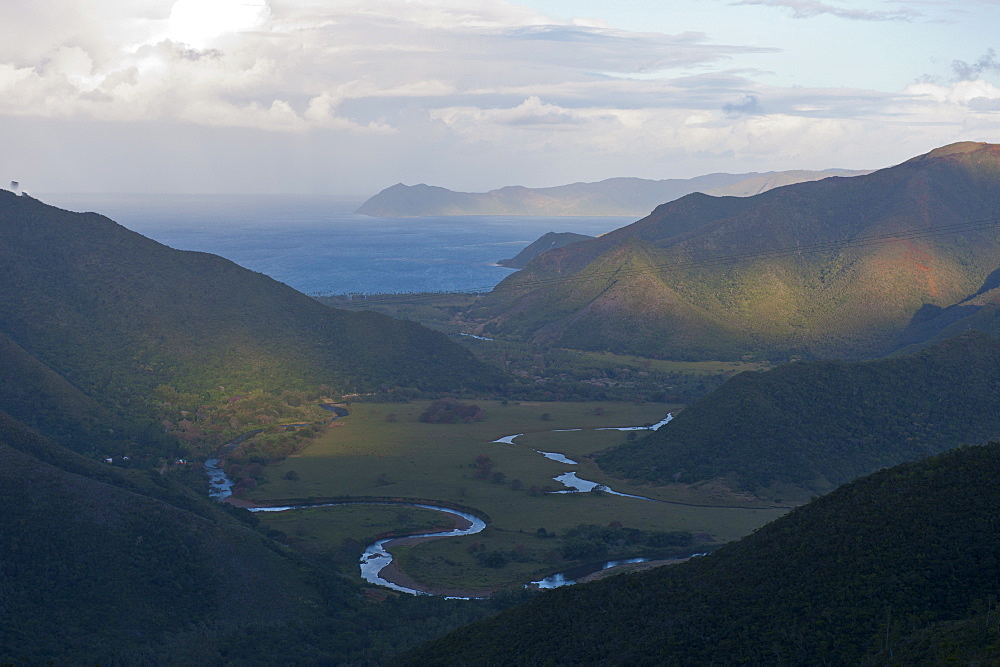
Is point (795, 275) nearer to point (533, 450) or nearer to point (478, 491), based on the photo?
point (533, 450)

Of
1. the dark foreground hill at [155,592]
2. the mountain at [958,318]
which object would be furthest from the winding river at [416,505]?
the mountain at [958,318]

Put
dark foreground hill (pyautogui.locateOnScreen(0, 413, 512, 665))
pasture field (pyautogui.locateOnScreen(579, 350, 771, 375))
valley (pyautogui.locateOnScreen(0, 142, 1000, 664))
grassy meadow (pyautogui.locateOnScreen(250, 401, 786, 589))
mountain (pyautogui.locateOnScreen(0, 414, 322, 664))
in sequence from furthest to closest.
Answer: pasture field (pyautogui.locateOnScreen(579, 350, 771, 375)), grassy meadow (pyautogui.locateOnScreen(250, 401, 786, 589)), dark foreground hill (pyautogui.locateOnScreen(0, 413, 512, 665)), mountain (pyautogui.locateOnScreen(0, 414, 322, 664)), valley (pyautogui.locateOnScreen(0, 142, 1000, 664))

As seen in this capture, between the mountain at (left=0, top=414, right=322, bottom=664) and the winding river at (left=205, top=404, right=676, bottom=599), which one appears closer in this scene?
the mountain at (left=0, top=414, right=322, bottom=664)

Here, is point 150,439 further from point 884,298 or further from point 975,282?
point 975,282

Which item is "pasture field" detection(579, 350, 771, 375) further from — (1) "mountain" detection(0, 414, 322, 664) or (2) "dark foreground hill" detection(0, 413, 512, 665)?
(1) "mountain" detection(0, 414, 322, 664)

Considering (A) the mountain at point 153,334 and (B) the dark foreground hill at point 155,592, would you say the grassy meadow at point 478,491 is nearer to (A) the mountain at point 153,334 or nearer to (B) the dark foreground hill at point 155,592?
(B) the dark foreground hill at point 155,592

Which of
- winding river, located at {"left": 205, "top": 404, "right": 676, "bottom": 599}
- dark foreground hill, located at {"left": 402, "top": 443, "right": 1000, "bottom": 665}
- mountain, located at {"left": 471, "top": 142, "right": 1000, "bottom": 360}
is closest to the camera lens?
dark foreground hill, located at {"left": 402, "top": 443, "right": 1000, "bottom": 665}

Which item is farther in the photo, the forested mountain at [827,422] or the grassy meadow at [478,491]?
the forested mountain at [827,422]

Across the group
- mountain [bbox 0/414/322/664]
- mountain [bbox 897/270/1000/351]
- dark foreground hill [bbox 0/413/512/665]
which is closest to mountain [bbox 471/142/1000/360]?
mountain [bbox 897/270/1000/351]
